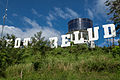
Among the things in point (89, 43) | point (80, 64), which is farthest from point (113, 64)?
point (89, 43)

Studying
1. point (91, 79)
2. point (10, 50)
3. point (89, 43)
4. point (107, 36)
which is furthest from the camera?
point (89, 43)

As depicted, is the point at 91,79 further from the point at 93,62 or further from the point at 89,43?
the point at 89,43

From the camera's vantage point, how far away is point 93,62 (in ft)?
30.0

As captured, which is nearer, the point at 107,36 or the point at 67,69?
the point at 67,69

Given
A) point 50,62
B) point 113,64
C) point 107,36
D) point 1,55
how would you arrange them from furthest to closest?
point 107,36
point 50,62
point 113,64
point 1,55

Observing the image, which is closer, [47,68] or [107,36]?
[47,68]

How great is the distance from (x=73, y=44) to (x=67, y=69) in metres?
12.4

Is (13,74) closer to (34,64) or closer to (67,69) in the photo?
(34,64)

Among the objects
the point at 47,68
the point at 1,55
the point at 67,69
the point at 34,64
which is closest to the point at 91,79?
the point at 67,69

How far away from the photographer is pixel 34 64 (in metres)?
9.74

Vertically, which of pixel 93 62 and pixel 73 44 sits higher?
pixel 73 44

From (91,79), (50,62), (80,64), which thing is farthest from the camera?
(50,62)

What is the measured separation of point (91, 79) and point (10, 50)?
8.65 metres

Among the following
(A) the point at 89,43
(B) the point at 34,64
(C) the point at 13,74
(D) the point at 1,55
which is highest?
(A) the point at 89,43
